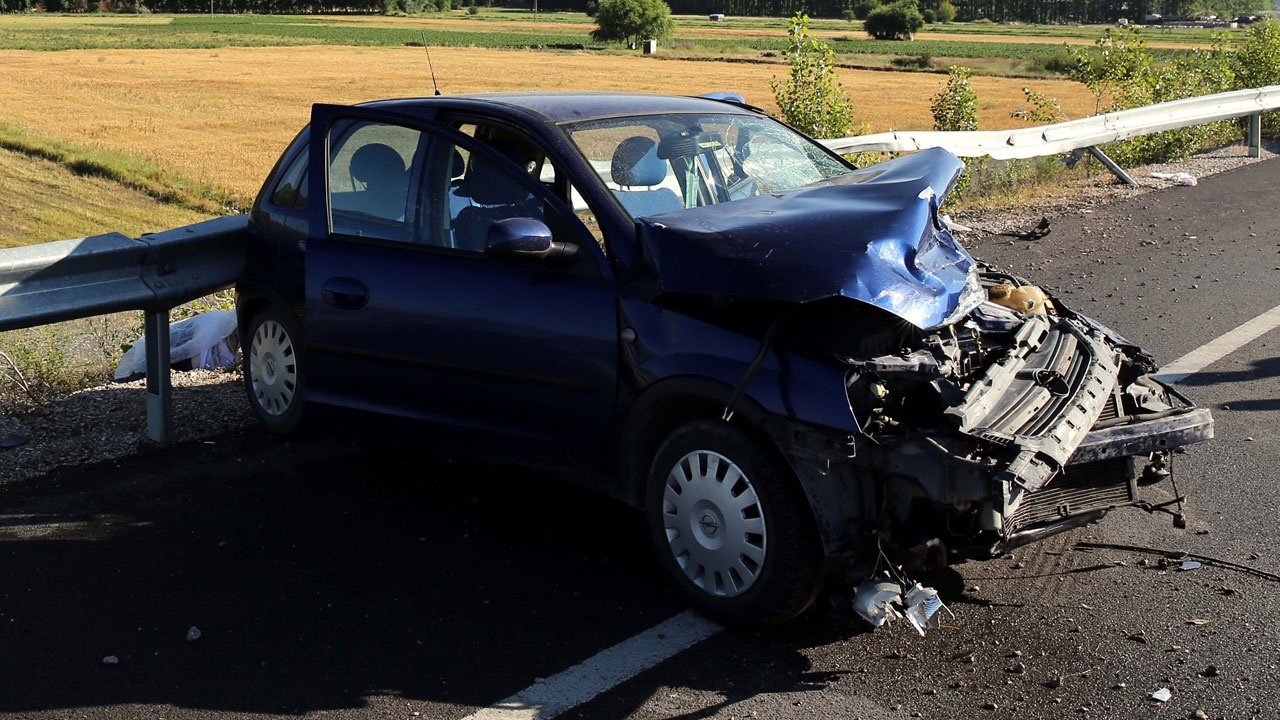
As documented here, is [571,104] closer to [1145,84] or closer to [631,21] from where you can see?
[1145,84]

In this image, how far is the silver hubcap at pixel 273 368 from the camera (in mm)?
5961

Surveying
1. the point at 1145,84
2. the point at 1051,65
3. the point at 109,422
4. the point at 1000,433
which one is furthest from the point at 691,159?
the point at 1051,65

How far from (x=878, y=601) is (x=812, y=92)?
37.1 feet

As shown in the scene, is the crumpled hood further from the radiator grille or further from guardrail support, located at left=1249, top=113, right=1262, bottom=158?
guardrail support, located at left=1249, top=113, right=1262, bottom=158

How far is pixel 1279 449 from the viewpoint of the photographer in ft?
19.3

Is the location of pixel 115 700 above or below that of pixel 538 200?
below

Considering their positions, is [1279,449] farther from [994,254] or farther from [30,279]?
[30,279]

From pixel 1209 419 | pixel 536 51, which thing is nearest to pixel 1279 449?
pixel 1209 419

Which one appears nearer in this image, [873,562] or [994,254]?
[873,562]

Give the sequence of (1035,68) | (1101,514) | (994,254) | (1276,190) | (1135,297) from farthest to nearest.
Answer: (1035,68)
(1276,190)
(994,254)
(1135,297)
(1101,514)

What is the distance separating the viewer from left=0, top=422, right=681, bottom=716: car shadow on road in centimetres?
392

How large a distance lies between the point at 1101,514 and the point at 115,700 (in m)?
3.22

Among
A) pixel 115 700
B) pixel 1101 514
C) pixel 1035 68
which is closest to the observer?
pixel 115 700

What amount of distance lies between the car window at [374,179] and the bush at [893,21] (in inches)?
4863
